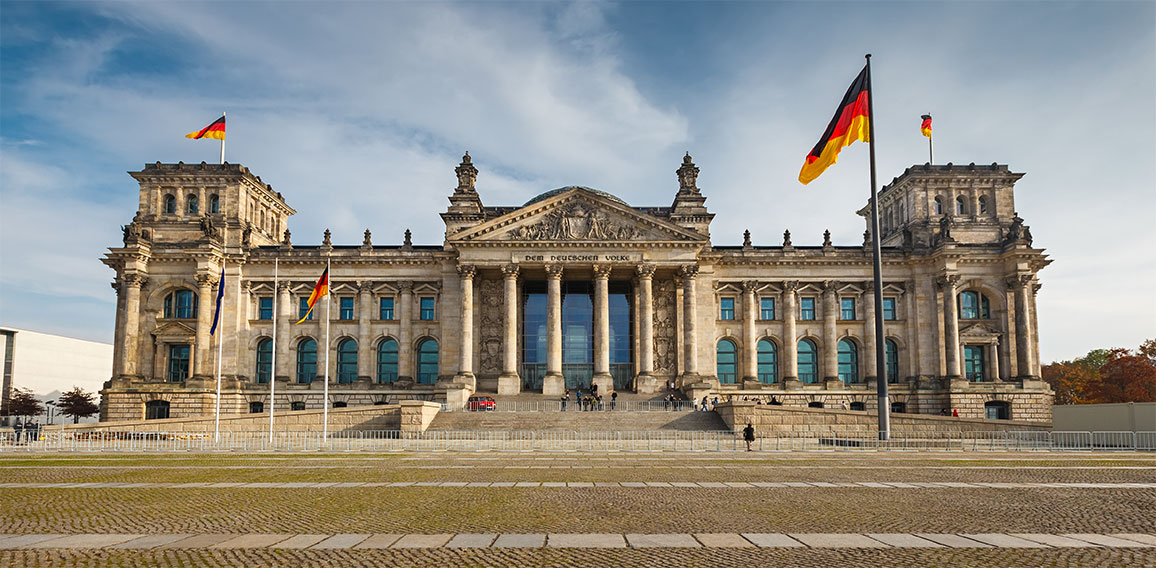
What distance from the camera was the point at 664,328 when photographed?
2987 inches

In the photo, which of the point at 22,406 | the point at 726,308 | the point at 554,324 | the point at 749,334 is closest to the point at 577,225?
the point at 554,324

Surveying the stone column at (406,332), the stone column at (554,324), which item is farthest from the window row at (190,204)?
the stone column at (554,324)

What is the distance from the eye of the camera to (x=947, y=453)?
3700 cm

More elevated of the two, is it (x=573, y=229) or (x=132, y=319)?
(x=573, y=229)

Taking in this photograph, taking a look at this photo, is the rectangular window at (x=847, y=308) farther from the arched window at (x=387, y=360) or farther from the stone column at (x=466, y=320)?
the arched window at (x=387, y=360)

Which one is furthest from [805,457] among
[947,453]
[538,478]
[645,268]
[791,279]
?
[791,279]

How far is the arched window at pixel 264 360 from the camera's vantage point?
2987 inches

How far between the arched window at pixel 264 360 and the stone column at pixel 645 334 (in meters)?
32.1

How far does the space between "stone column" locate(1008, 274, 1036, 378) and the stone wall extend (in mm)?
21827

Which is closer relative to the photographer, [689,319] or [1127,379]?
[689,319]

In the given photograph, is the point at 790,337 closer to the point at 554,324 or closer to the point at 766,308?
the point at 766,308

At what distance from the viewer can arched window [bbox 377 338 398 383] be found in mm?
76562

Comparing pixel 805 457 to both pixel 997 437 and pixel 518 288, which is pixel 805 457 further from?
pixel 518 288

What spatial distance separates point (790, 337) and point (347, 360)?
128 ft
